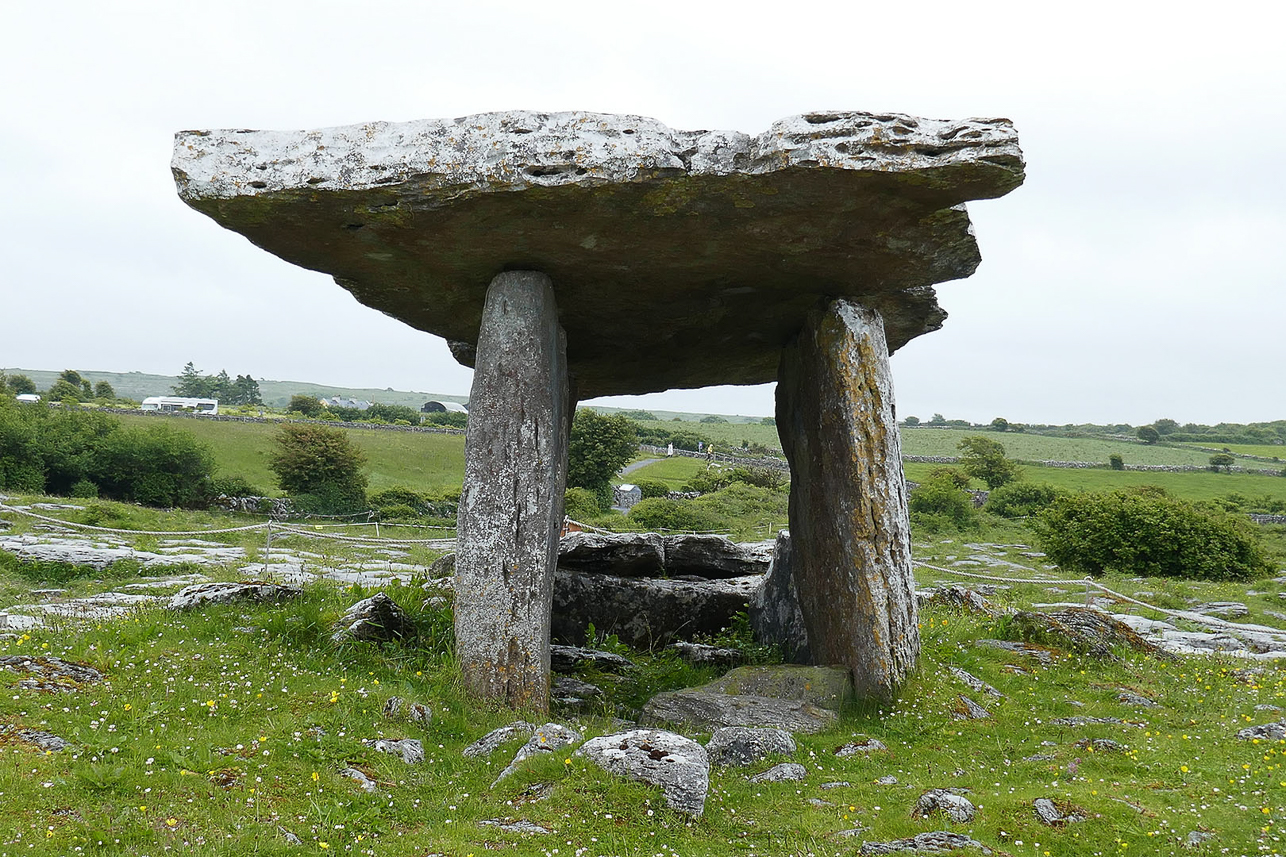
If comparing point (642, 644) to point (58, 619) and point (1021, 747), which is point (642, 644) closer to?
point (1021, 747)

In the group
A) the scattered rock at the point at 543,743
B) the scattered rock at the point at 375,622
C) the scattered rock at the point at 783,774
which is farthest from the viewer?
the scattered rock at the point at 375,622

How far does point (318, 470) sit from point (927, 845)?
34.2 meters

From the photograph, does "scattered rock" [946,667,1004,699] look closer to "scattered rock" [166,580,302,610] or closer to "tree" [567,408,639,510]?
"scattered rock" [166,580,302,610]

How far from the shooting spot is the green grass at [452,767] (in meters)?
4.63

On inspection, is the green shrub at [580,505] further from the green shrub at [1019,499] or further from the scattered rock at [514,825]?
the scattered rock at [514,825]

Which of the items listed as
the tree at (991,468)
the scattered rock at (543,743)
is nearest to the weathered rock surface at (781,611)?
the scattered rock at (543,743)

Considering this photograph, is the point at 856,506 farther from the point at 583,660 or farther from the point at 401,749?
the point at 401,749

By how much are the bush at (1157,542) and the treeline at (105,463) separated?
94.0 feet

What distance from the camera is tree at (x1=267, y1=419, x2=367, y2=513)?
35156 mm

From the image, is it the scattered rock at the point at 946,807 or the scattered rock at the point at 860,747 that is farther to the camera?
the scattered rock at the point at 860,747

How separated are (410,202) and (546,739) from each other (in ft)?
13.7

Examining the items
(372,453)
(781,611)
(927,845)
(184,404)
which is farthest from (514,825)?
(184,404)

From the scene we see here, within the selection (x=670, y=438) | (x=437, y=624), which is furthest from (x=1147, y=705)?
(x=670, y=438)

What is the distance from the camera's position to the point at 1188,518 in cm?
2120
